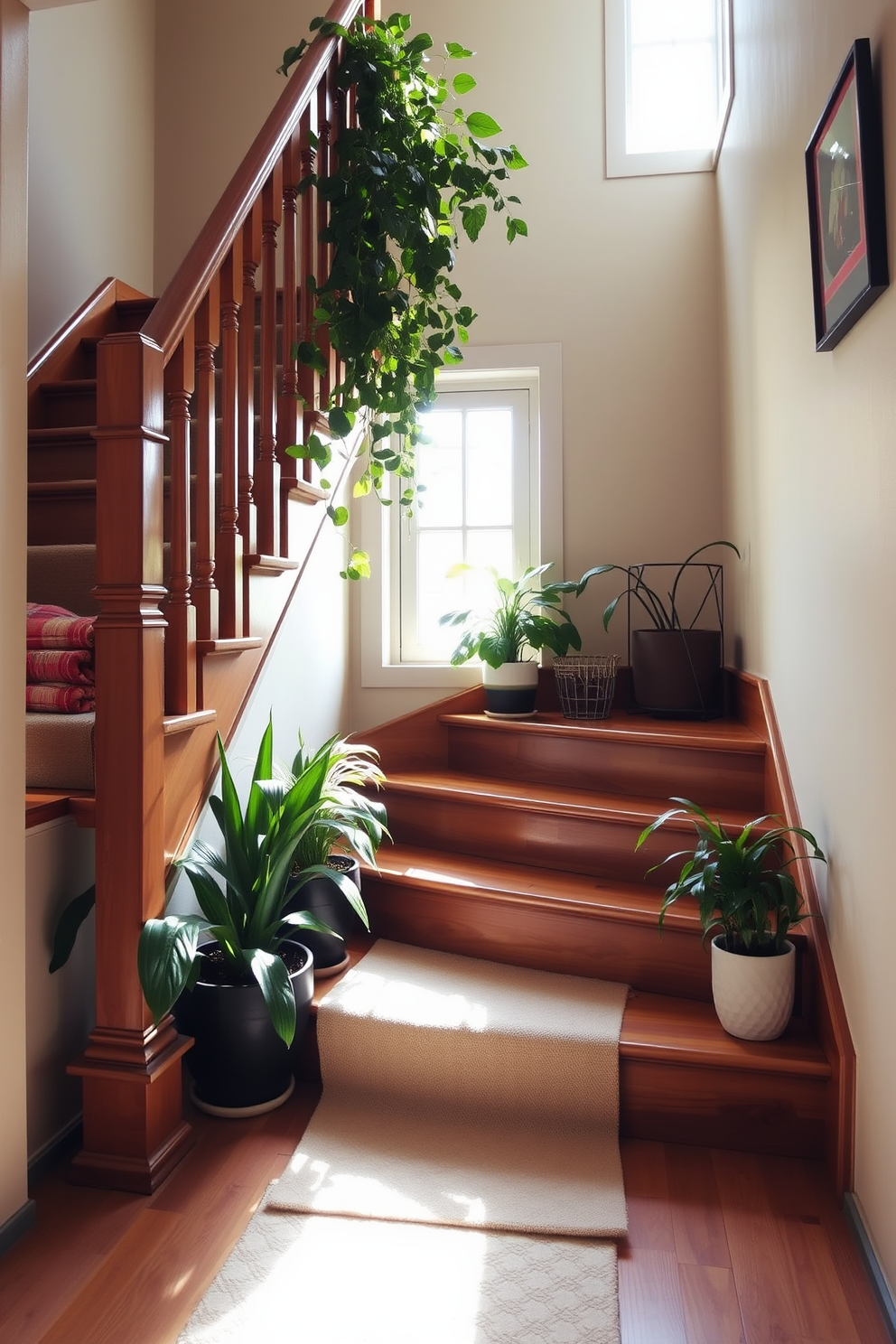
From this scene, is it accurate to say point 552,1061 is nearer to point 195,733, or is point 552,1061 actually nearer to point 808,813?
point 808,813

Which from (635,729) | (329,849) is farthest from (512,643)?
(329,849)

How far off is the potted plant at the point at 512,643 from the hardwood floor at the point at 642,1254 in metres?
1.53

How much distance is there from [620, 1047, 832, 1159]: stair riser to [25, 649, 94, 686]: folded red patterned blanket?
4.24 feet

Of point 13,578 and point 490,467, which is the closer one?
point 13,578

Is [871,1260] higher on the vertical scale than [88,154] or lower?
lower

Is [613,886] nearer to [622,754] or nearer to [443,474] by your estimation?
[622,754]

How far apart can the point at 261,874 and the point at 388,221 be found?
4.88 feet

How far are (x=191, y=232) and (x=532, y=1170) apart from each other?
3434mm

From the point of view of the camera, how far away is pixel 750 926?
181 cm

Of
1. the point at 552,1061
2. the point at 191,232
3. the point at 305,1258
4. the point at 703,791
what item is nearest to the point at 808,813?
the point at 703,791

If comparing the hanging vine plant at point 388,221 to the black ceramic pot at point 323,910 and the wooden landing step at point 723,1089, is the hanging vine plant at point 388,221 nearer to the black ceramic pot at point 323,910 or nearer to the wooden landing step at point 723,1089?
the black ceramic pot at point 323,910

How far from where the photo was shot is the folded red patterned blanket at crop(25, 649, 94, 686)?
1.80 metres

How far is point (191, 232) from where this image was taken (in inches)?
142

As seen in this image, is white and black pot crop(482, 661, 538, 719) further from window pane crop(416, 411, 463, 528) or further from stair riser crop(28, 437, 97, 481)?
stair riser crop(28, 437, 97, 481)
